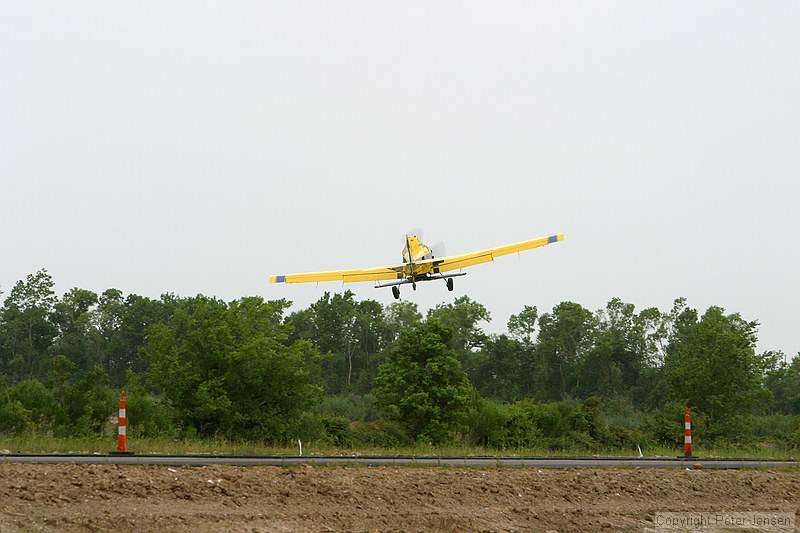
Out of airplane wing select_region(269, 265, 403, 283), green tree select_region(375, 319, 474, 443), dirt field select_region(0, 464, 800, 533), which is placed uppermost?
airplane wing select_region(269, 265, 403, 283)

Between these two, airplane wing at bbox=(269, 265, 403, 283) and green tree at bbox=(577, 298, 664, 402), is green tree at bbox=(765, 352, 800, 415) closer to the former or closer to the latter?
green tree at bbox=(577, 298, 664, 402)

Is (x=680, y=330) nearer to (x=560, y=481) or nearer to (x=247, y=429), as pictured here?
(x=247, y=429)

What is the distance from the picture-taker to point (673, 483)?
18.6m

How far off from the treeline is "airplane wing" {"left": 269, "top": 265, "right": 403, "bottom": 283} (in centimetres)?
217

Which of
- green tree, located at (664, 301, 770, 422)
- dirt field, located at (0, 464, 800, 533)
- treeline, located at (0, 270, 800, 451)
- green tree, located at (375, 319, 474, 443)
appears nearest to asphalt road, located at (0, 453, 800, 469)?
dirt field, located at (0, 464, 800, 533)

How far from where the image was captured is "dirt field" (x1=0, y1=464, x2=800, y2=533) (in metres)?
12.8

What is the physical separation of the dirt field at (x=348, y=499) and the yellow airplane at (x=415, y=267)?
24867mm

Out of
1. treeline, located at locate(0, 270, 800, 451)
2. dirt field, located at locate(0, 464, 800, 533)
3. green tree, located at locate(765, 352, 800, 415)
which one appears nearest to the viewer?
dirt field, located at locate(0, 464, 800, 533)

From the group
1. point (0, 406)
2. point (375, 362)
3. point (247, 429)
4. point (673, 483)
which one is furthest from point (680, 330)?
point (673, 483)

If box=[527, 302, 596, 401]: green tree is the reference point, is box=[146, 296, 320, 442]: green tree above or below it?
below

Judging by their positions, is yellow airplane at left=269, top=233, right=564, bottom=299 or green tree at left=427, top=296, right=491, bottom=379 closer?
yellow airplane at left=269, top=233, right=564, bottom=299

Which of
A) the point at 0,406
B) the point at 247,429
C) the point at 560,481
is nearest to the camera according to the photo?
the point at 560,481

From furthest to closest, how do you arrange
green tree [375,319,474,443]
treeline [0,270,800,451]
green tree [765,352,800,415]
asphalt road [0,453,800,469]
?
green tree [765,352,800,415] → green tree [375,319,474,443] → treeline [0,270,800,451] → asphalt road [0,453,800,469]

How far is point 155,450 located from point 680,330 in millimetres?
107745
